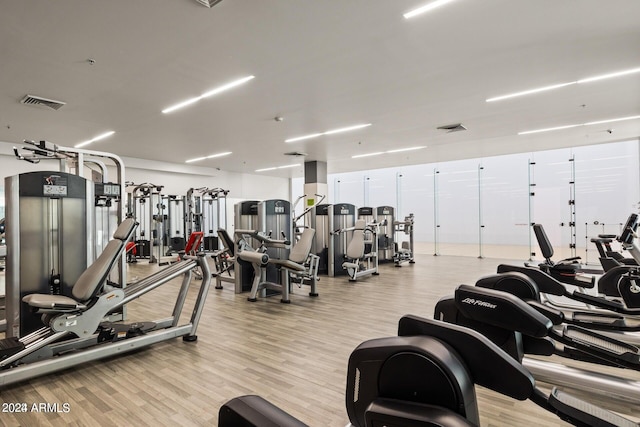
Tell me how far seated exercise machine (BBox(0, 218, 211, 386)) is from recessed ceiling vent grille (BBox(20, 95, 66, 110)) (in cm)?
399

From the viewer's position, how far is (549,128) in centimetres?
743

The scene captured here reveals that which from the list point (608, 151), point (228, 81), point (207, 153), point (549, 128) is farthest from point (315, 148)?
point (608, 151)

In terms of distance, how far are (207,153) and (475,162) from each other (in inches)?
334

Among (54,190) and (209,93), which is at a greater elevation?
(209,93)

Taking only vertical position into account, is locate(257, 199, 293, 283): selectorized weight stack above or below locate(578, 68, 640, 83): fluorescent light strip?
below

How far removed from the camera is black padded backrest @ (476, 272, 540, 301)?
2354 millimetres

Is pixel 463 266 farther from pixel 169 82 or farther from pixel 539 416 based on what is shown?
pixel 169 82

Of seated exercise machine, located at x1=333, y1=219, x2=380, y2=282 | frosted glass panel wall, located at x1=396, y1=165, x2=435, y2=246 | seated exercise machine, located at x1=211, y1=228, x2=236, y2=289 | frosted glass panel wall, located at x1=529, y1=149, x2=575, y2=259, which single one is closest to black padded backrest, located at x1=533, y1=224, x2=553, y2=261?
seated exercise machine, located at x1=333, y1=219, x2=380, y2=282

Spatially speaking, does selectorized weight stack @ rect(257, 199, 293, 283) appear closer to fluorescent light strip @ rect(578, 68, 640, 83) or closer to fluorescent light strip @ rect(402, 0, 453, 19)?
fluorescent light strip @ rect(402, 0, 453, 19)

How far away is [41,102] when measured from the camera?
543 centimetres

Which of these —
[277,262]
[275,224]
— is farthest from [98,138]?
[277,262]

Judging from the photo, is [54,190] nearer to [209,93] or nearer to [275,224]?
[209,93]

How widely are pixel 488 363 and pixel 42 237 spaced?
12.5 feet

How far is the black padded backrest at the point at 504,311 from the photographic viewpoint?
1382 mm
